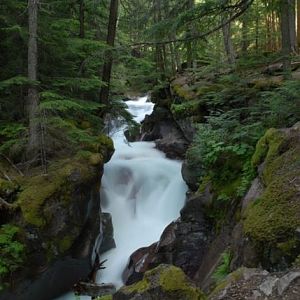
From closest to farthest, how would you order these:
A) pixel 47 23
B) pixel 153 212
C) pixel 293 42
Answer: pixel 47 23 → pixel 153 212 → pixel 293 42

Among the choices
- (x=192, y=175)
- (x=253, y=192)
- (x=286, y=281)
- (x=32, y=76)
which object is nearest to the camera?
(x=286, y=281)

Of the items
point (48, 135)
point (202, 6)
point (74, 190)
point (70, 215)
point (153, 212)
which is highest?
point (202, 6)

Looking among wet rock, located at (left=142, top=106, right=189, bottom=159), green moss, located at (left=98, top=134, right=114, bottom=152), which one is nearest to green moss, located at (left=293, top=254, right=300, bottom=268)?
green moss, located at (left=98, top=134, right=114, bottom=152)

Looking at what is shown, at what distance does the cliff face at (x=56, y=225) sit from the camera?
7.28 meters

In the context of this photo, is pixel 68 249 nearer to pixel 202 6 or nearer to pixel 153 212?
pixel 153 212

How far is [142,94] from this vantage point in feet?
92.9

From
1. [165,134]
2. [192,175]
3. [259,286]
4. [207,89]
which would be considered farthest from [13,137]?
[165,134]

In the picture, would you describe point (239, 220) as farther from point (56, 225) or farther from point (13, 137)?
point (13, 137)

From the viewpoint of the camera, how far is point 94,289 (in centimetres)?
822

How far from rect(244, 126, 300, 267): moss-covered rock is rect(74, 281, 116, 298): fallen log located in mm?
4552

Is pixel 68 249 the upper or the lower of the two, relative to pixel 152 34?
lower

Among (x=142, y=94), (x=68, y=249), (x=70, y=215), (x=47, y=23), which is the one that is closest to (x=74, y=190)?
(x=70, y=215)

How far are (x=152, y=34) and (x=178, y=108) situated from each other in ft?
15.0

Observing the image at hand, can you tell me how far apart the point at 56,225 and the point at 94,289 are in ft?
5.73
